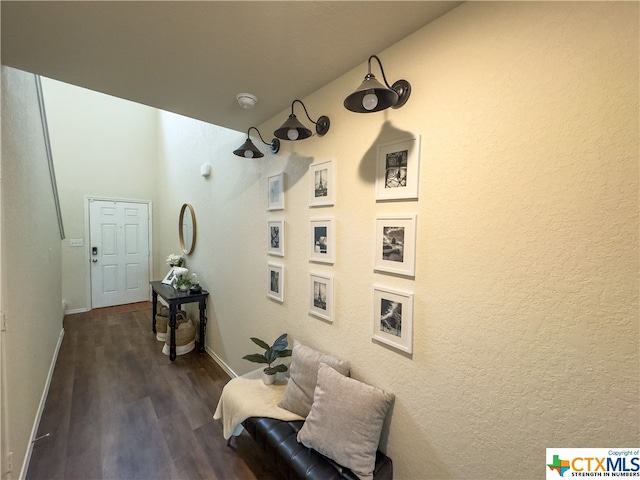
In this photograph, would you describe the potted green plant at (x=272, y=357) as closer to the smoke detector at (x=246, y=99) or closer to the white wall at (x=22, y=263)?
the white wall at (x=22, y=263)

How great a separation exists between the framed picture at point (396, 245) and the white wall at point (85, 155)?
5.10 metres

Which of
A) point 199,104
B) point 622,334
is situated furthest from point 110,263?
point 622,334

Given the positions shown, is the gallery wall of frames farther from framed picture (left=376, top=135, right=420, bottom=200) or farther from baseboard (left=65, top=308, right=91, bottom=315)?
baseboard (left=65, top=308, right=91, bottom=315)

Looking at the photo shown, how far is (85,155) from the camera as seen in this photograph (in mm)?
4203

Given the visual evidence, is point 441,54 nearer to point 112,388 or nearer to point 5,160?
point 5,160

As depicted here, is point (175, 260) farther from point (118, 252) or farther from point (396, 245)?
point (396, 245)

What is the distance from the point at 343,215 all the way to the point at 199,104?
1.27m

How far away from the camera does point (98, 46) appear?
1173mm

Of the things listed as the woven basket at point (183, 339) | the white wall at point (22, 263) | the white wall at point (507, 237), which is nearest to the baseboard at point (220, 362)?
the woven basket at point (183, 339)

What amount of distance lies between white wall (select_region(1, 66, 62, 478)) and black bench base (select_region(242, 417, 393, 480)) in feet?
3.89

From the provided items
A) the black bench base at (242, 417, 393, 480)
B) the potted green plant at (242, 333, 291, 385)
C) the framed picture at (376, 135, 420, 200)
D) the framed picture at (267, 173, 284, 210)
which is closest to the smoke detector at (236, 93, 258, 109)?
Result: the framed picture at (267, 173, 284, 210)

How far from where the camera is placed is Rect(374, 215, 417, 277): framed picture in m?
1.14

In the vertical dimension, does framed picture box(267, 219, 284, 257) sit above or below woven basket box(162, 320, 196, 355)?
above

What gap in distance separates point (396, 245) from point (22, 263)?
7.48ft
